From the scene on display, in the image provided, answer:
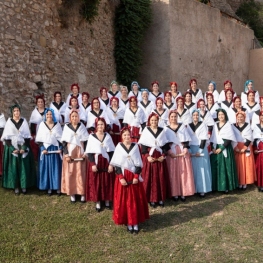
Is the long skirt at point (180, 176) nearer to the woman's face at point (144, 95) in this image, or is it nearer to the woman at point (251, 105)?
the woman's face at point (144, 95)

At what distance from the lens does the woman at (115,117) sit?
23.9ft

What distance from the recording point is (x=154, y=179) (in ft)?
17.1

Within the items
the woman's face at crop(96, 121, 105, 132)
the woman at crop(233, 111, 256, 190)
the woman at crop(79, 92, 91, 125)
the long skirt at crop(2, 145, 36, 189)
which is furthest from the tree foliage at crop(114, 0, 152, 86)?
the woman's face at crop(96, 121, 105, 132)

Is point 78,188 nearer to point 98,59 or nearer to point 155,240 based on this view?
point 155,240

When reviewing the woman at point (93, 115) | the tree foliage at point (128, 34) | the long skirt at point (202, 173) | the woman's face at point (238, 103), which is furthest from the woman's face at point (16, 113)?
the tree foliage at point (128, 34)

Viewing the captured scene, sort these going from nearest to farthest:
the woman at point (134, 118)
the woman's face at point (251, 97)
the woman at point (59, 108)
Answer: the woman at point (134, 118)
the woman at point (59, 108)
the woman's face at point (251, 97)

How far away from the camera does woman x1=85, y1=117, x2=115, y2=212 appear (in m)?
5.04

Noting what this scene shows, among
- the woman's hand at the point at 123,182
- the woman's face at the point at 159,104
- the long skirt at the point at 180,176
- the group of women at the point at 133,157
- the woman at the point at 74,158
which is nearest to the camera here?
the woman's hand at the point at 123,182

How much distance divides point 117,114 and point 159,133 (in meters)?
2.34

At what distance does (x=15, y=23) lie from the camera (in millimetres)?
7836

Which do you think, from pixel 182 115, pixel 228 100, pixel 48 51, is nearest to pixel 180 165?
pixel 182 115

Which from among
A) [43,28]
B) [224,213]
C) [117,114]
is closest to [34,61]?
[43,28]

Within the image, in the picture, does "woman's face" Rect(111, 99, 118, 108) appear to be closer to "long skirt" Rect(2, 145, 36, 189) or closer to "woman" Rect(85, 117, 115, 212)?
"woman" Rect(85, 117, 115, 212)

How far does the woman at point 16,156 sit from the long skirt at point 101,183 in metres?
1.24
